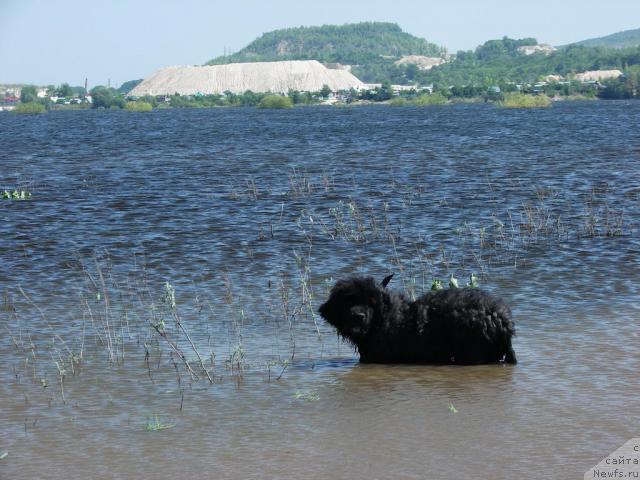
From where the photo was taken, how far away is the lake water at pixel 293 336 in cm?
824

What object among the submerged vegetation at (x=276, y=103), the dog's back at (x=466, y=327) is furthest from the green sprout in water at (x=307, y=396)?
the submerged vegetation at (x=276, y=103)

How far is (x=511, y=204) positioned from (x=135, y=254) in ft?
37.4

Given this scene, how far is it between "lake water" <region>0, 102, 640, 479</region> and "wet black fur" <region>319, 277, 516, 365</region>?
0.85 feet

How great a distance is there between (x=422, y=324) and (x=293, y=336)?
6.86 ft

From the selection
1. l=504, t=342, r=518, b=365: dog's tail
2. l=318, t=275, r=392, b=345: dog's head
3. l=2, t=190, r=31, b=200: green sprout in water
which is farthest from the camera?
l=2, t=190, r=31, b=200: green sprout in water

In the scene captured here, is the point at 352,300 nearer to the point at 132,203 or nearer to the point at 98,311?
the point at 98,311

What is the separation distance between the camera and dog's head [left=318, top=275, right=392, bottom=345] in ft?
37.5

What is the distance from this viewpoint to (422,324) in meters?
11.4

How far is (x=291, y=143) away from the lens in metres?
61.3

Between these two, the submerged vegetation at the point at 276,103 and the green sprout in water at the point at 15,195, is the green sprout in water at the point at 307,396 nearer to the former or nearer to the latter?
the green sprout in water at the point at 15,195

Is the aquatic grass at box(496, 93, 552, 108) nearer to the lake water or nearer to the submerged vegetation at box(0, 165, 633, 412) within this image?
the lake water

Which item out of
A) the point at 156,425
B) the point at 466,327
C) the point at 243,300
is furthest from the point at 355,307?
the point at 243,300

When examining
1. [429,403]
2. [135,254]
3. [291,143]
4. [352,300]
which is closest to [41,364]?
[352,300]

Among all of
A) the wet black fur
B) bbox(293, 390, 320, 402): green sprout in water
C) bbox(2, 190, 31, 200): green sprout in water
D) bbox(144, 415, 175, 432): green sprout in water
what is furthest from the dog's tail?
bbox(2, 190, 31, 200): green sprout in water
